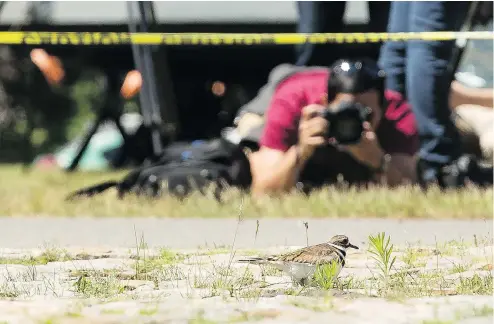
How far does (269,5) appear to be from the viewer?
1041cm

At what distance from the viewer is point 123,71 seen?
42.9 ft

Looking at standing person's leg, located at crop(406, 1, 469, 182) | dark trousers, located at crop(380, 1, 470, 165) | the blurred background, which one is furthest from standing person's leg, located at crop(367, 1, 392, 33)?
standing person's leg, located at crop(406, 1, 469, 182)

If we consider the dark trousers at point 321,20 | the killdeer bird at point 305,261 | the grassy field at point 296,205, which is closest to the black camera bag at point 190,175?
the grassy field at point 296,205

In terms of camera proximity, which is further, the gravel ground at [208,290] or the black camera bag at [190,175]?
the black camera bag at [190,175]

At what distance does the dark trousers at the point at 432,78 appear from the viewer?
797 cm

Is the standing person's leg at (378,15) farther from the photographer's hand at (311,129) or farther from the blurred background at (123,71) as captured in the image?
the photographer's hand at (311,129)

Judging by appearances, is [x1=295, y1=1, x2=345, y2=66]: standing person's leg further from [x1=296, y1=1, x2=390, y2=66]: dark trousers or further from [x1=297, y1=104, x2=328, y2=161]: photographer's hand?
[x1=297, y1=104, x2=328, y2=161]: photographer's hand

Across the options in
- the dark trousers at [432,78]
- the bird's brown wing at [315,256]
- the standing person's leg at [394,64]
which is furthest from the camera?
the standing person's leg at [394,64]

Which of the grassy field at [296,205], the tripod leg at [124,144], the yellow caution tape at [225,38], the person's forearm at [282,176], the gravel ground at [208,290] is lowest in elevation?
the gravel ground at [208,290]

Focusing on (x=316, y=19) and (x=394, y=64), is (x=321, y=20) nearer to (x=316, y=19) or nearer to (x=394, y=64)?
(x=316, y=19)

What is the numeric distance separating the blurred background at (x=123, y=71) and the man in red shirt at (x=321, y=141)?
4.72ft

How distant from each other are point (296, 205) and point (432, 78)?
Answer: 158cm

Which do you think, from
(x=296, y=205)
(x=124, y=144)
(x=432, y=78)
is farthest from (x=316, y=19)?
(x=124, y=144)

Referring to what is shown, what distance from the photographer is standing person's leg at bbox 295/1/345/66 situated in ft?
28.1
